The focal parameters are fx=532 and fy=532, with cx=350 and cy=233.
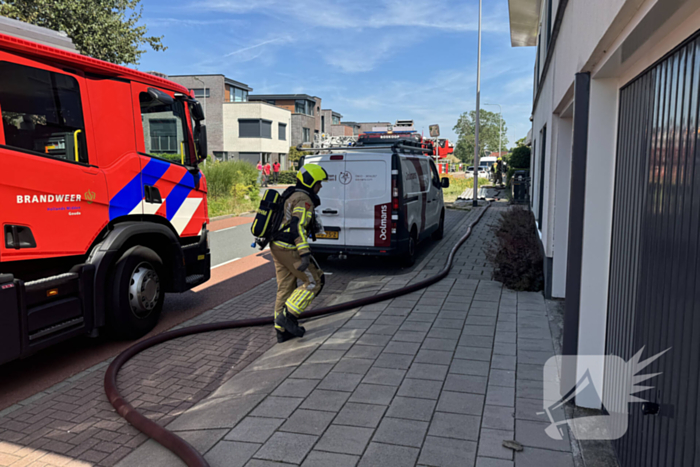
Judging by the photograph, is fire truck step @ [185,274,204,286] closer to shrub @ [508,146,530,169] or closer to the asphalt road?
the asphalt road

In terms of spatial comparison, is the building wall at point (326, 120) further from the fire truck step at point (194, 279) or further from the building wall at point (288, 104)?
the fire truck step at point (194, 279)

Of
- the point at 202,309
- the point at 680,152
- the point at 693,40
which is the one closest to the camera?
the point at 693,40

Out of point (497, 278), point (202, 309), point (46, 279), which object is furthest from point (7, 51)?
point (497, 278)

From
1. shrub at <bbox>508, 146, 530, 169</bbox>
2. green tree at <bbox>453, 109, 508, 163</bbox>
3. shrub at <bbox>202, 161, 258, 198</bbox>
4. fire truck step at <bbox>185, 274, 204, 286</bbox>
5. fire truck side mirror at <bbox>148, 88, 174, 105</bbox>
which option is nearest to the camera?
fire truck side mirror at <bbox>148, 88, 174, 105</bbox>

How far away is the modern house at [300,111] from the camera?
178ft

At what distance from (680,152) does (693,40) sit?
428 millimetres

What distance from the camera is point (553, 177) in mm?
7414

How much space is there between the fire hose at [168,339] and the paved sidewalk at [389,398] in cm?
12

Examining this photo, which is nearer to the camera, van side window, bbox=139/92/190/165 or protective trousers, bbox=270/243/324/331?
protective trousers, bbox=270/243/324/331

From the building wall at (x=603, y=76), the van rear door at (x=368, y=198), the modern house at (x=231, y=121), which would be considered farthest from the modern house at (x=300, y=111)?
the building wall at (x=603, y=76)

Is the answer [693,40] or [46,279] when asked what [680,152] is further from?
[46,279]

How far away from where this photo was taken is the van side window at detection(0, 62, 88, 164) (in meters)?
4.41

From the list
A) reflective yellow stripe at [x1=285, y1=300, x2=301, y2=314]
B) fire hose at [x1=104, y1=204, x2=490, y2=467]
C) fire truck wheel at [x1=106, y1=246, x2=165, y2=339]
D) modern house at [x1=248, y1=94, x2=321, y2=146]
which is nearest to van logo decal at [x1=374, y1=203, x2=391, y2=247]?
fire hose at [x1=104, y1=204, x2=490, y2=467]

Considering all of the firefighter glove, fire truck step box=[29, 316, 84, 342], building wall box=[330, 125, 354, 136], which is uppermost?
building wall box=[330, 125, 354, 136]
